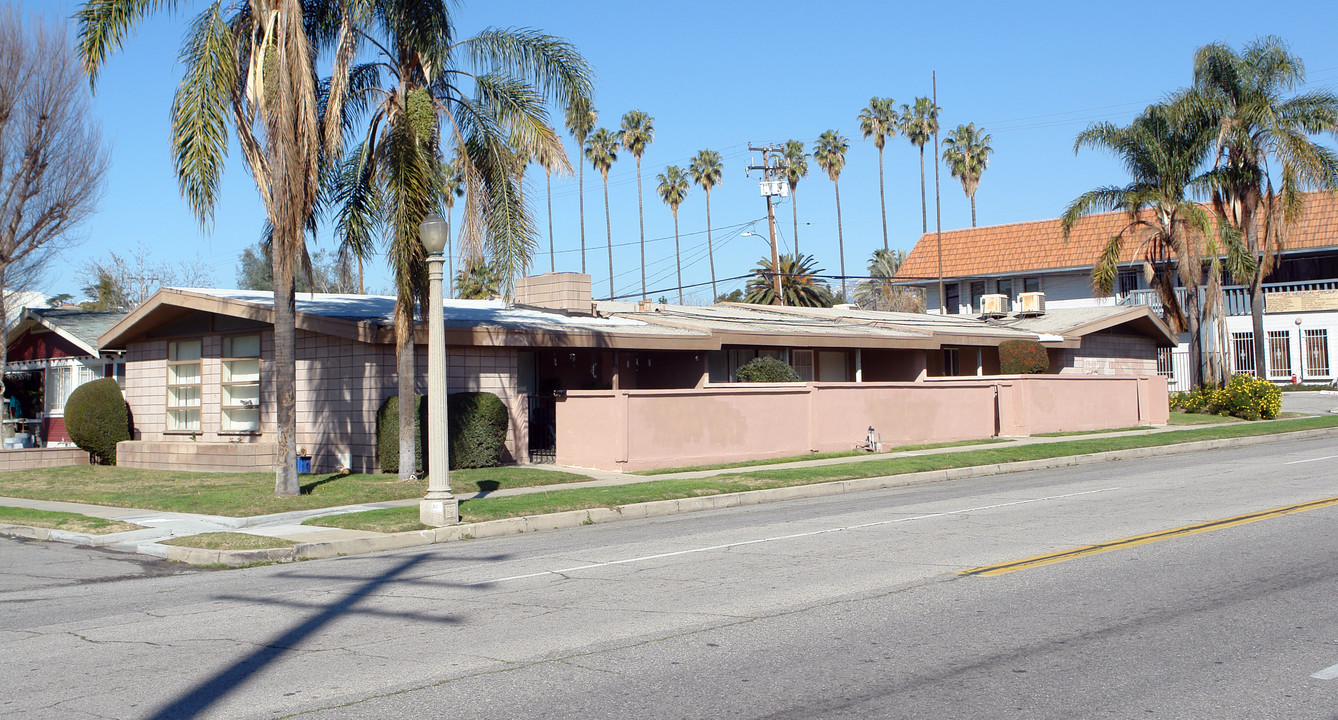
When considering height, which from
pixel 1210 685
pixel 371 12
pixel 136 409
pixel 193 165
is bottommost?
pixel 1210 685

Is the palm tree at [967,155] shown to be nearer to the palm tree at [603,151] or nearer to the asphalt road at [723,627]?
the palm tree at [603,151]

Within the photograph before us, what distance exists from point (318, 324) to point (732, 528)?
10465 millimetres

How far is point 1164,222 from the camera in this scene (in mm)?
33875

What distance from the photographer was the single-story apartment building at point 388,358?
2059 cm

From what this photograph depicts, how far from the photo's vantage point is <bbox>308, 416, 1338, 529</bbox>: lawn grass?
14703mm

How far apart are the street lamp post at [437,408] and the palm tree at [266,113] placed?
319cm

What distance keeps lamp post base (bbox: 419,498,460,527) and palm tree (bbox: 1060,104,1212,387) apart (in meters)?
26.9

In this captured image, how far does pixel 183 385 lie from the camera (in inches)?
946

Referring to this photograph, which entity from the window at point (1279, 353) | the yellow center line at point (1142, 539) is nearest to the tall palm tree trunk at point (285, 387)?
the yellow center line at point (1142, 539)

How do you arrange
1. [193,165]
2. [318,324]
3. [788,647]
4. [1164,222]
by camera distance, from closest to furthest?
[788,647], [193,165], [318,324], [1164,222]

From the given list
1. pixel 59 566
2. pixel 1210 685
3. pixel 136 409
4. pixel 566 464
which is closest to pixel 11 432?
pixel 136 409

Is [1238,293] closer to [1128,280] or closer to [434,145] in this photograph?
[1128,280]

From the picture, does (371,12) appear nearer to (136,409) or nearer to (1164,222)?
(136,409)

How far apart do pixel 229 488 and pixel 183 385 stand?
23.1 ft
